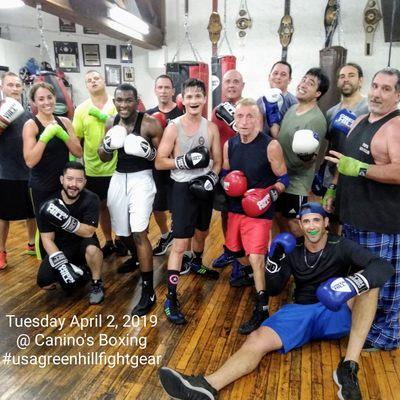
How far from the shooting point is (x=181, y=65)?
14.8 ft

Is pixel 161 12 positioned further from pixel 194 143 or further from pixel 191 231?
pixel 191 231

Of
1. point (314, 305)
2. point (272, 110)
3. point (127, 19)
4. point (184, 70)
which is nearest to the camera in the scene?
point (314, 305)

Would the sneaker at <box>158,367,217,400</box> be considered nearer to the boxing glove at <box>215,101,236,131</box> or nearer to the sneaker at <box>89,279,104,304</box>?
the sneaker at <box>89,279,104,304</box>

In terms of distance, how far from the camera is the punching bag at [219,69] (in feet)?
15.1

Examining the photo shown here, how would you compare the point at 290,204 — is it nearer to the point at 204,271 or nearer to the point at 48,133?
the point at 204,271

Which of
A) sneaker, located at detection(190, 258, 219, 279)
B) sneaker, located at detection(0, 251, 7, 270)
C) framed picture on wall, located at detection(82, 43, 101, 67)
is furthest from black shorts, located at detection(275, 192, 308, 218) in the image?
framed picture on wall, located at detection(82, 43, 101, 67)

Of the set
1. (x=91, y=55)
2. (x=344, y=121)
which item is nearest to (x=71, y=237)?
(x=344, y=121)

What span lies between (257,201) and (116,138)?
1000 mm

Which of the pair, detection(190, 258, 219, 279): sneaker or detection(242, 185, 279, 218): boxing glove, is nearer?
detection(242, 185, 279, 218): boxing glove

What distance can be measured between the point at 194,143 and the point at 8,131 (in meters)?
1.60

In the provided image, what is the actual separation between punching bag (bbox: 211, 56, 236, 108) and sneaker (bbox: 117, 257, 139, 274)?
2509mm

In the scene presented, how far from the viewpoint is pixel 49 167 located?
2682 millimetres

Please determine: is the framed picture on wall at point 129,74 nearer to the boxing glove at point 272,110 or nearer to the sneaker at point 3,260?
the boxing glove at point 272,110

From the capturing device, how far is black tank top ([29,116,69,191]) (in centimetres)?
265
